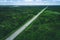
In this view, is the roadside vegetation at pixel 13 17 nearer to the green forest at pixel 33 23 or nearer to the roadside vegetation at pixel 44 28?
the green forest at pixel 33 23

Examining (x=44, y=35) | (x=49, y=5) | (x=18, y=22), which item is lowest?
(x=44, y=35)

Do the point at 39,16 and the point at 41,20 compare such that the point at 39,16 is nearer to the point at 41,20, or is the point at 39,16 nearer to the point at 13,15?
the point at 41,20

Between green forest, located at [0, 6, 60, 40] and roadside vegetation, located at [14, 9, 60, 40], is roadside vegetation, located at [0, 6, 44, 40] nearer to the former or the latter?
green forest, located at [0, 6, 60, 40]

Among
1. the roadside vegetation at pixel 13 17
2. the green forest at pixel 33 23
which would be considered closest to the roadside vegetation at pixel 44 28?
the green forest at pixel 33 23

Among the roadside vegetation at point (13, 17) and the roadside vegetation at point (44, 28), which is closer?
the roadside vegetation at point (44, 28)

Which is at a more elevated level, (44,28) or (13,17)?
(13,17)

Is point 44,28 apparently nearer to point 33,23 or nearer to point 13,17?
point 33,23

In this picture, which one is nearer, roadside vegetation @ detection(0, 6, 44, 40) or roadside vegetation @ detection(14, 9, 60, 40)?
roadside vegetation @ detection(14, 9, 60, 40)

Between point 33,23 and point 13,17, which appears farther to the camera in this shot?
point 13,17

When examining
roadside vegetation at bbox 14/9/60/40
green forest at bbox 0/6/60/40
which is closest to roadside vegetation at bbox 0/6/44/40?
green forest at bbox 0/6/60/40

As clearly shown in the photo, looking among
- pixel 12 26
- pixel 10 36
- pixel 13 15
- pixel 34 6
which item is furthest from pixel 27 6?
pixel 10 36

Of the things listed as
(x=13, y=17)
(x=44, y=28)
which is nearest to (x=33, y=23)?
(x=44, y=28)
